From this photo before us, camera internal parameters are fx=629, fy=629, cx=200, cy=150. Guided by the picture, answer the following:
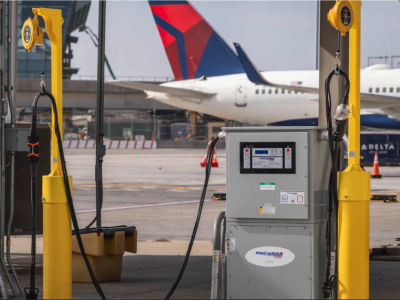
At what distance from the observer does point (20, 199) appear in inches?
306

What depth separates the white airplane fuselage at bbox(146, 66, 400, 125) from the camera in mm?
35969

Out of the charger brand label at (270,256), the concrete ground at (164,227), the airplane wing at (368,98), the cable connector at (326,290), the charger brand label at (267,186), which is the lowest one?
the concrete ground at (164,227)

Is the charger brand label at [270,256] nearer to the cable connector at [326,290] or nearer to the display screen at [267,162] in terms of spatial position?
the cable connector at [326,290]

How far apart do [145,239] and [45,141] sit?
9.43 ft

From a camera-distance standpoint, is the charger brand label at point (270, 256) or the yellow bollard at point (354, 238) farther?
the charger brand label at point (270, 256)

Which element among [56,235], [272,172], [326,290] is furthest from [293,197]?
[56,235]

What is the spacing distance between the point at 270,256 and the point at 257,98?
3315cm

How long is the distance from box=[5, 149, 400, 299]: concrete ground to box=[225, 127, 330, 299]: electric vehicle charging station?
119 centimetres

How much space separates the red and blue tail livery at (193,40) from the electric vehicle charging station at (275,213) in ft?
118

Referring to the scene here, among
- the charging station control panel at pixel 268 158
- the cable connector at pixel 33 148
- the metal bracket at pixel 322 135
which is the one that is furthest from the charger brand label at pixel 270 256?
the cable connector at pixel 33 148

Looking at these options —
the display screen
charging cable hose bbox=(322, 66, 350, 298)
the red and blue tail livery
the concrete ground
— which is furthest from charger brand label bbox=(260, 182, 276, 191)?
the red and blue tail livery

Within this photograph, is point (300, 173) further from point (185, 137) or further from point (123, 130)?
point (123, 130)

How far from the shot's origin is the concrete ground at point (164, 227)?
6.34 meters

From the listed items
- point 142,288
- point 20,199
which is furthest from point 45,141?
point 142,288
